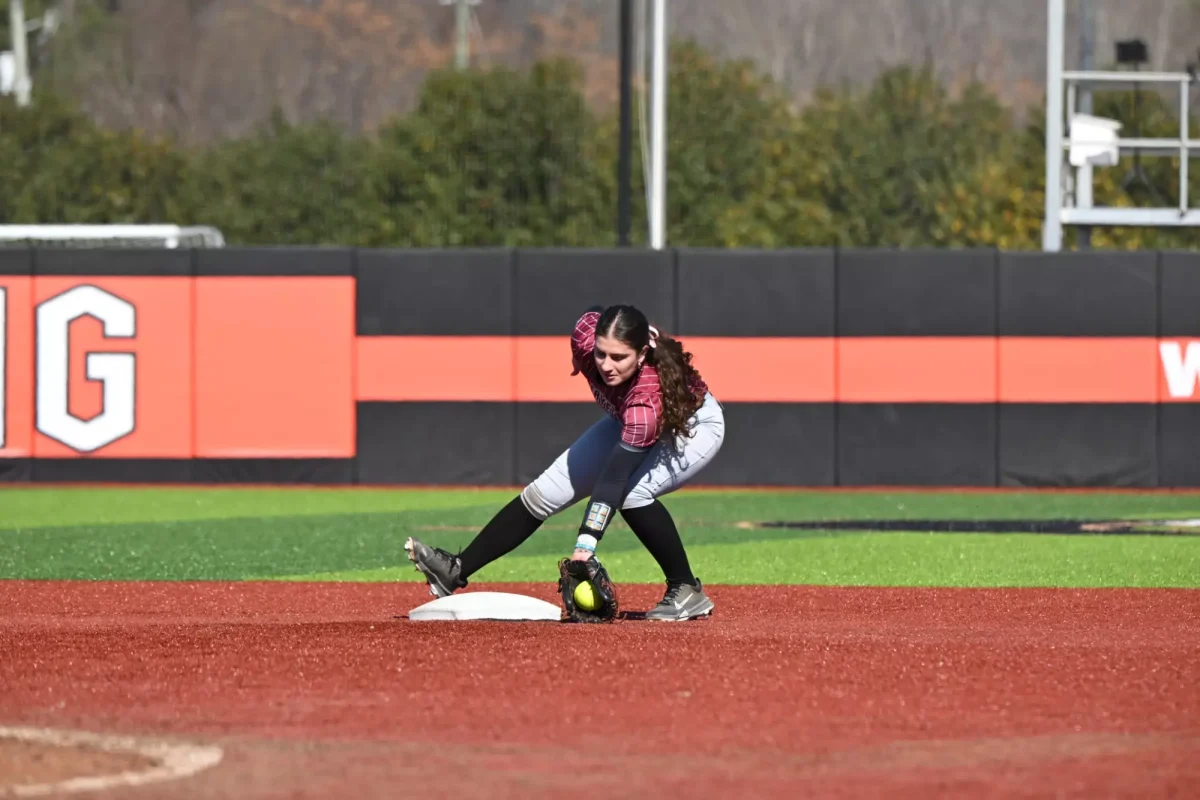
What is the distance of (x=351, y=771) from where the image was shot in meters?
5.26

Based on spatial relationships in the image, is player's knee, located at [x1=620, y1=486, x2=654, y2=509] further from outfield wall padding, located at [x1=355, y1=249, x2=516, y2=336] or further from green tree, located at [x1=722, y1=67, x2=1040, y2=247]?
green tree, located at [x1=722, y1=67, x2=1040, y2=247]

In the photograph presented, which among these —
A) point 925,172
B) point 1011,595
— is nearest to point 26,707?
point 1011,595

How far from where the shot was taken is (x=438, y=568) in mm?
8414

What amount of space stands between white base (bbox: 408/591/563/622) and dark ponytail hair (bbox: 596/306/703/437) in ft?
3.13

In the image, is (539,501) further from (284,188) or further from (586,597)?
(284,188)

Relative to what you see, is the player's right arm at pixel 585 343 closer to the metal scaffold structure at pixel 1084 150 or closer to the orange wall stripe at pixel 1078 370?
the orange wall stripe at pixel 1078 370

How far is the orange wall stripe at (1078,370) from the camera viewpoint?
740 inches

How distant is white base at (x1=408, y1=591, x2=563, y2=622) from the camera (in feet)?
27.5

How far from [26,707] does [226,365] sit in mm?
12845

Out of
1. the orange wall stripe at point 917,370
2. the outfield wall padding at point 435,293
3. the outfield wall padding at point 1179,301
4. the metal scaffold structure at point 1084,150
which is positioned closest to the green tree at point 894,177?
the metal scaffold structure at point 1084,150

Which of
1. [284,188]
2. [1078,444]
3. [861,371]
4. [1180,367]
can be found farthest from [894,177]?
[861,371]

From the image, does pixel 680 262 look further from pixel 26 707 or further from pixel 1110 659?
pixel 26 707

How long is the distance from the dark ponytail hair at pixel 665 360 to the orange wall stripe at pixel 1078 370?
36.2 feet

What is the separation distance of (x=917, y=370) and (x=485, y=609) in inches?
436
